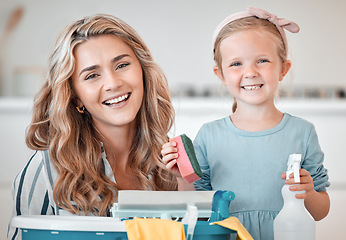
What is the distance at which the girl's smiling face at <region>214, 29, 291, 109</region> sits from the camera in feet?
4.16

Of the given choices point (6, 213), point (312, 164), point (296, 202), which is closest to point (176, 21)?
point (6, 213)

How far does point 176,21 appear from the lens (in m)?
3.70

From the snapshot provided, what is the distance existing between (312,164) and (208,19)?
2.57 meters

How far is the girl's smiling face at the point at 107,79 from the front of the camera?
1.43m

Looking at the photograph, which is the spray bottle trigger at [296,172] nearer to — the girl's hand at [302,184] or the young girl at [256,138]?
the girl's hand at [302,184]

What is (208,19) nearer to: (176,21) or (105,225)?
(176,21)

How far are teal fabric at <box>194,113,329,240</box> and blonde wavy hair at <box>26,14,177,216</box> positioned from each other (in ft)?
0.83

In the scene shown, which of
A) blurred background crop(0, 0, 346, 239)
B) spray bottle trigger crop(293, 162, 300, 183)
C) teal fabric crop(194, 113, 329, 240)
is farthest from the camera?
blurred background crop(0, 0, 346, 239)

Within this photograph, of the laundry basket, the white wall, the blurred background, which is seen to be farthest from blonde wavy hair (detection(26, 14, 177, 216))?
the white wall

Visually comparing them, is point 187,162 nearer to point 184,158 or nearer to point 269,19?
point 184,158

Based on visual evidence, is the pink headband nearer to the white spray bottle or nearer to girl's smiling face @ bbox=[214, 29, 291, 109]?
girl's smiling face @ bbox=[214, 29, 291, 109]

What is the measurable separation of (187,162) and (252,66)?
32 centimetres

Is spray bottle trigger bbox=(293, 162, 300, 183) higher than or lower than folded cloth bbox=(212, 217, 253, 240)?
higher

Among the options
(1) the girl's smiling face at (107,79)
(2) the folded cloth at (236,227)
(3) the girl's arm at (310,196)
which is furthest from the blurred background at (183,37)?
(2) the folded cloth at (236,227)
